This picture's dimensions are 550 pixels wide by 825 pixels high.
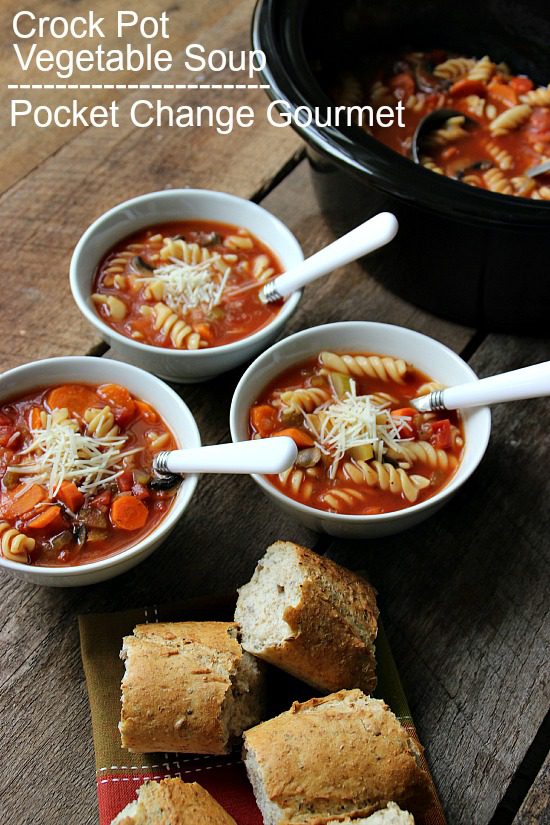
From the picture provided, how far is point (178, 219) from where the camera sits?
362cm

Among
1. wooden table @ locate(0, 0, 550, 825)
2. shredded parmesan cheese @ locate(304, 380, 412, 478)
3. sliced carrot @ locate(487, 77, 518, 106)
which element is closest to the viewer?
wooden table @ locate(0, 0, 550, 825)

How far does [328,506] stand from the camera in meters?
2.81

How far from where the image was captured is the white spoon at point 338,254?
2.99m

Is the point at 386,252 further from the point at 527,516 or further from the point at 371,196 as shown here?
the point at 527,516

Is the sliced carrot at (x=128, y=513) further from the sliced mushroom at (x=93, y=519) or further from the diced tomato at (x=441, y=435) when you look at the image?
the diced tomato at (x=441, y=435)

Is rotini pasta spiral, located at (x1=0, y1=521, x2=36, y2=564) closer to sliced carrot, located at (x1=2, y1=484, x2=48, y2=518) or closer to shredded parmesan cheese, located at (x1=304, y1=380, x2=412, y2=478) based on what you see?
sliced carrot, located at (x1=2, y1=484, x2=48, y2=518)

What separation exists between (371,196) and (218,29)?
6.27 ft

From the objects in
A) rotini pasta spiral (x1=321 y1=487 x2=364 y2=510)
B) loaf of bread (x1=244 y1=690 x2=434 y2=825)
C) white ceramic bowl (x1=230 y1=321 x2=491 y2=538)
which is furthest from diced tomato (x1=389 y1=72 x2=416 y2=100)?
loaf of bread (x1=244 y1=690 x2=434 y2=825)

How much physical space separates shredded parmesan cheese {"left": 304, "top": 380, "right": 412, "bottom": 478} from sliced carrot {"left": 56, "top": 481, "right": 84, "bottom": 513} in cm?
76

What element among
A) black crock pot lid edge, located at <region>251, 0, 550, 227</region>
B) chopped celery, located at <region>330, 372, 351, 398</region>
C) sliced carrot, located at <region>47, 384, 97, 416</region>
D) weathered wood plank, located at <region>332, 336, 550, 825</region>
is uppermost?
black crock pot lid edge, located at <region>251, 0, 550, 227</region>

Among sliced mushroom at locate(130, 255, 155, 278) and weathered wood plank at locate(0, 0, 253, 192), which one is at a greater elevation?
weathered wood plank at locate(0, 0, 253, 192)

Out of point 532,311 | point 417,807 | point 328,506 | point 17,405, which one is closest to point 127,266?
point 17,405

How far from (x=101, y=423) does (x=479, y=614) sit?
131 cm

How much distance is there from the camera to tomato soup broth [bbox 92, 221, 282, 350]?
10.7 ft
